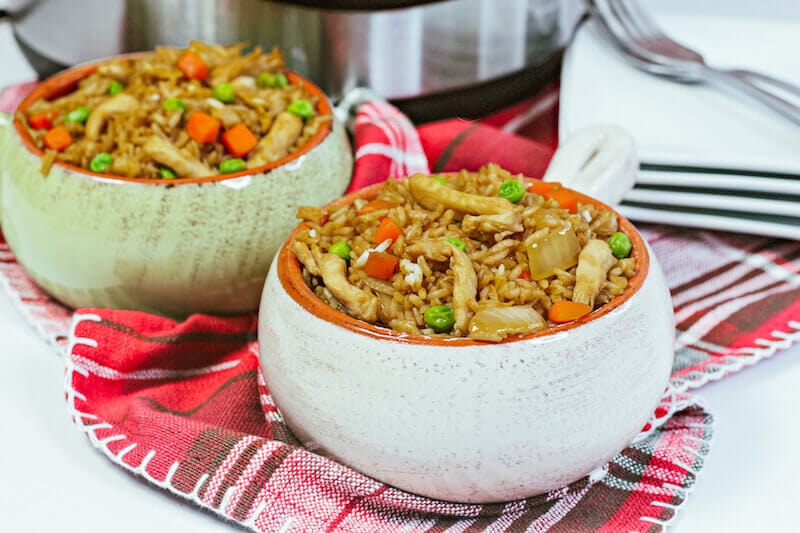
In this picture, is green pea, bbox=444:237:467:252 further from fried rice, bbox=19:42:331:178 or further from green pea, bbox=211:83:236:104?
green pea, bbox=211:83:236:104

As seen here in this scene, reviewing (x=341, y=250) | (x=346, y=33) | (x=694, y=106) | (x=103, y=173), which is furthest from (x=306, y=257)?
(x=694, y=106)

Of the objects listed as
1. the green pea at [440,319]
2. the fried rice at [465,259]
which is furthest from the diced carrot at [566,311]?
the green pea at [440,319]

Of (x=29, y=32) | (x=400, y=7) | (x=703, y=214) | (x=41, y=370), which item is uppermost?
(x=400, y=7)

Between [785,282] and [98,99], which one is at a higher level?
[98,99]

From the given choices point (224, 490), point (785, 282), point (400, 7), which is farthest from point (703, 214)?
point (224, 490)

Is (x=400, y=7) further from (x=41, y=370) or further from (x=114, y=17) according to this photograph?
(x=41, y=370)

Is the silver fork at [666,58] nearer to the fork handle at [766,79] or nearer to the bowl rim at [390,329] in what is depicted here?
the fork handle at [766,79]
